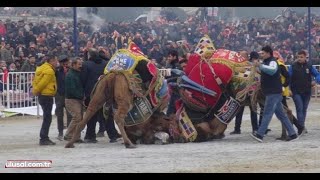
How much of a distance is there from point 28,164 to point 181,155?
242 centimetres

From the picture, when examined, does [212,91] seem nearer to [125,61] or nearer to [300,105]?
[125,61]

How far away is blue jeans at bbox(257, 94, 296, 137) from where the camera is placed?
14547 mm

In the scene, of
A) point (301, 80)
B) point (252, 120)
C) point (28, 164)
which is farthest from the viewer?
point (252, 120)

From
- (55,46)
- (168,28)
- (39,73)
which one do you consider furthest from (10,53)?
(39,73)

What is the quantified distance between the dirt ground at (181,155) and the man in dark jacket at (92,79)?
243 mm

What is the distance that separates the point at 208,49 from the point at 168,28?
49.6 feet

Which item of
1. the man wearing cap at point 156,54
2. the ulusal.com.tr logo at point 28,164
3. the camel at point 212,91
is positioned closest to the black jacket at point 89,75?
the camel at point 212,91

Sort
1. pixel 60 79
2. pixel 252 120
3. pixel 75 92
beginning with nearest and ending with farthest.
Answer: pixel 75 92, pixel 60 79, pixel 252 120

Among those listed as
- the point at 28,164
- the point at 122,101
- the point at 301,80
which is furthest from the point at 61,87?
the point at 301,80

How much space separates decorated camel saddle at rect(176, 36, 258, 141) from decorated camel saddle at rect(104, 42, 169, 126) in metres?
0.58

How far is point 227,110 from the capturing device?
14.9 metres

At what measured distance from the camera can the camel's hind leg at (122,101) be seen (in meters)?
14.1
